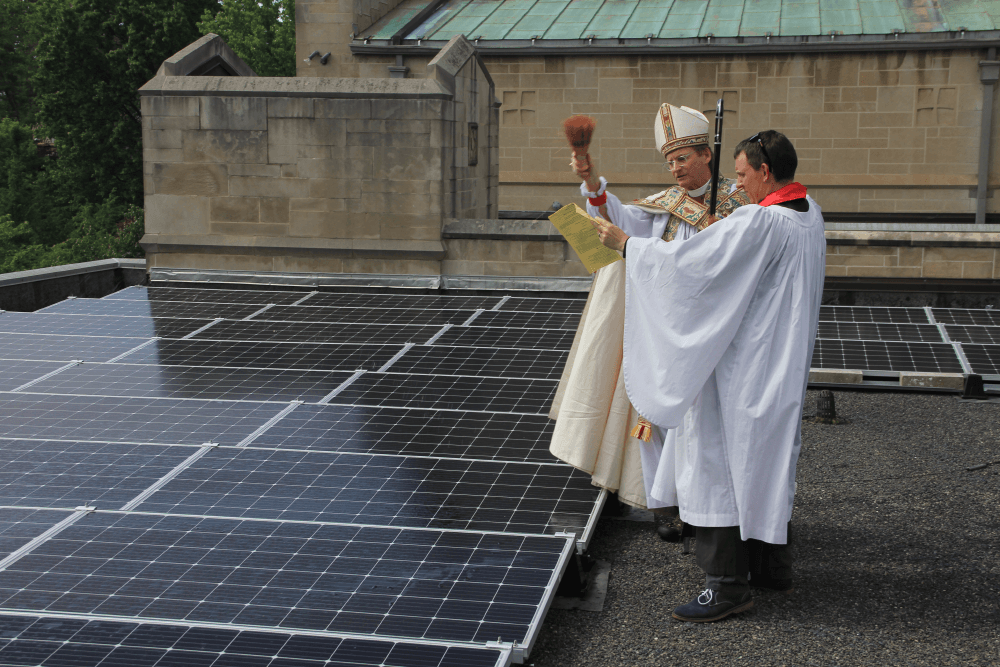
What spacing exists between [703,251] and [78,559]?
2.92 meters

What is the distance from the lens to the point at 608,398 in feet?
17.7

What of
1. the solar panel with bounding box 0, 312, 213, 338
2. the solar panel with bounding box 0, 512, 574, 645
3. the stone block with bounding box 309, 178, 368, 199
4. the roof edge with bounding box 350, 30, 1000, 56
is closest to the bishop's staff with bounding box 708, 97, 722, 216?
the solar panel with bounding box 0, 512, 574, 645

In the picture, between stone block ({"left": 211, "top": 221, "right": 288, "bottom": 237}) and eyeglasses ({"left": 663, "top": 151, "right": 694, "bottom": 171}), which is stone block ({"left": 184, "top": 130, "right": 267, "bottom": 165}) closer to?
stone block ({"left": 211, "top": 221, "right": 288, "bottom": 237})

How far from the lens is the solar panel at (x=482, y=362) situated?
7.94m

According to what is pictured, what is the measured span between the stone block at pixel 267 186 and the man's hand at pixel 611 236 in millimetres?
8562

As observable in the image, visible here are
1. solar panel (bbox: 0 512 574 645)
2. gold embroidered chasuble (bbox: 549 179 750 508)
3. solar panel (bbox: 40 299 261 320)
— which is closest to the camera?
solar panel (bbox: 0 512 574 645)

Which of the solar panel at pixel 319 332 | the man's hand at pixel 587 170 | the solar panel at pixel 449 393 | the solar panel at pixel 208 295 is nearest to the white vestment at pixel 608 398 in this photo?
the man's hand at pixel 587 170

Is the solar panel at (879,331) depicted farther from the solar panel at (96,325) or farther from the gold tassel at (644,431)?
the solar panel at (96,325)

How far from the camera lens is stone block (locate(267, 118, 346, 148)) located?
487 inches

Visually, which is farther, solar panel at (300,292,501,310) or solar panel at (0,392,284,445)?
solar panel at (300,292,501,310)

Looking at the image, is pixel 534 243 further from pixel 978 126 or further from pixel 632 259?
pixel 978 126

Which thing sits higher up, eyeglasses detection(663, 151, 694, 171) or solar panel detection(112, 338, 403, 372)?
eyeglasses detection(663, 151, 694, 171)

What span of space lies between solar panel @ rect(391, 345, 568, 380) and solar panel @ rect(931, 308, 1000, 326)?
4302 mm

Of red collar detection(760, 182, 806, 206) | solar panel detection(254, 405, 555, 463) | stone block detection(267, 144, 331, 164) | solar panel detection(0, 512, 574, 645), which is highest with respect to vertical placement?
stone block detection(267, 144, 331, 164)
